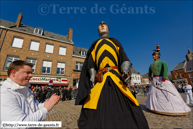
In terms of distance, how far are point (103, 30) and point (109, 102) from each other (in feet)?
5.85

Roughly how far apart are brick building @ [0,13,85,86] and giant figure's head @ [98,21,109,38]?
16285 mm

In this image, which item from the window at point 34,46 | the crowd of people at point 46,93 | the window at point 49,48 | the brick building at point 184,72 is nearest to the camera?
the crowd of people at point 46,93

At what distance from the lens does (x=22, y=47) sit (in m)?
15.0

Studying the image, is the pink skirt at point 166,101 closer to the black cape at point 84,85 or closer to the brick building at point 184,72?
the black cape at point 84,85

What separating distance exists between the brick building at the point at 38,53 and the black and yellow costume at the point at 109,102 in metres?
16.5

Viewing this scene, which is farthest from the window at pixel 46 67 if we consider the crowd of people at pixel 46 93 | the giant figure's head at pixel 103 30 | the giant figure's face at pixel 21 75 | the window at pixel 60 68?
the giant figure's face at pixel 21 75

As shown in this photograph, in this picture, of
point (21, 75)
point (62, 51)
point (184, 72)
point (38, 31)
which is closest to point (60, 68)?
point (62, 51)

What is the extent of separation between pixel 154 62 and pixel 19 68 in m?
5.27

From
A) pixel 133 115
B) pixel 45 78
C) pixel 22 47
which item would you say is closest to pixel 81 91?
pixel 133 115

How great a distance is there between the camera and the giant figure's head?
2414 millimetres

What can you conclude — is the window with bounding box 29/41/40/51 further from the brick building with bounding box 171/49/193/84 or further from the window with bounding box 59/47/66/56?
the brick building with bounding box 171/49/193/84

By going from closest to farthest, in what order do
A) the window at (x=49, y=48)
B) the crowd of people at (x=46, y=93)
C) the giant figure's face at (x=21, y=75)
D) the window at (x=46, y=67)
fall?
the giant figure's face at (x=21, y=75), the crowd of people at (x=46, y=93), the window at (x=46, y=67), the window at (x=49, y=48)

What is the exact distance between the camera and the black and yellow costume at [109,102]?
134 cm

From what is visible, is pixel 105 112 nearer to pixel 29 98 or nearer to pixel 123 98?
pixel 123 98
